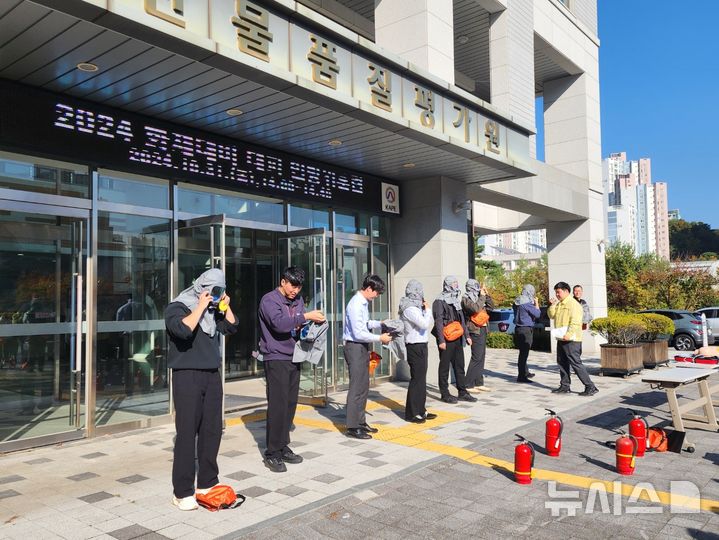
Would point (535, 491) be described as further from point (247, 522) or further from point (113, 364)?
point (113, 364)

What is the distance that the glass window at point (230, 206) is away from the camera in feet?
25.1

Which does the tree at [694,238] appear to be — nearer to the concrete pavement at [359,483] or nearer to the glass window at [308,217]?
the glass window at [308,217]

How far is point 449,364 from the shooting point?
8523mm

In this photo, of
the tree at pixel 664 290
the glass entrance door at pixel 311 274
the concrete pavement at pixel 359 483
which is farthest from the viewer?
the tree at pixel 664 290

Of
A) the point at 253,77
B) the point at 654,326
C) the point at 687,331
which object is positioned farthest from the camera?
the point at 687,331

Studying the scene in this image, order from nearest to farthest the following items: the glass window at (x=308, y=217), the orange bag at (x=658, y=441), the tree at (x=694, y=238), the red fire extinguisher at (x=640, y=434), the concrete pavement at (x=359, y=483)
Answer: the concrete pavement at (x=359, y=483) < the red fire extinguisher at (x=640, y=434) < the orange bag at (x=658, y=441) < the glass window at (x=308, y=217) < the tree at (x=694, y=238)

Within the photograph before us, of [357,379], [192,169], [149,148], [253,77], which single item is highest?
[253,77]

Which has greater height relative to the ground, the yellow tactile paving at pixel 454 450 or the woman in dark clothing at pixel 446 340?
the woman in dark clothing at pixel 446 340

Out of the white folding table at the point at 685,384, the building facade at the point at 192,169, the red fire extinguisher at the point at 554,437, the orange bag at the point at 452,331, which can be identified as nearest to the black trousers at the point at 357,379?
the red fire extinguisher at the point at 554,437

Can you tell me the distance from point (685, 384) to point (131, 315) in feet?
20.3

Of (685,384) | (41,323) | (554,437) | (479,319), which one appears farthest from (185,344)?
(479,319)

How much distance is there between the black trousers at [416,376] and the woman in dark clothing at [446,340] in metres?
1.24

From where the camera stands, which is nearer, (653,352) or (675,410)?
(675,410)

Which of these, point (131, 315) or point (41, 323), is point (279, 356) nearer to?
point (131, 315)
